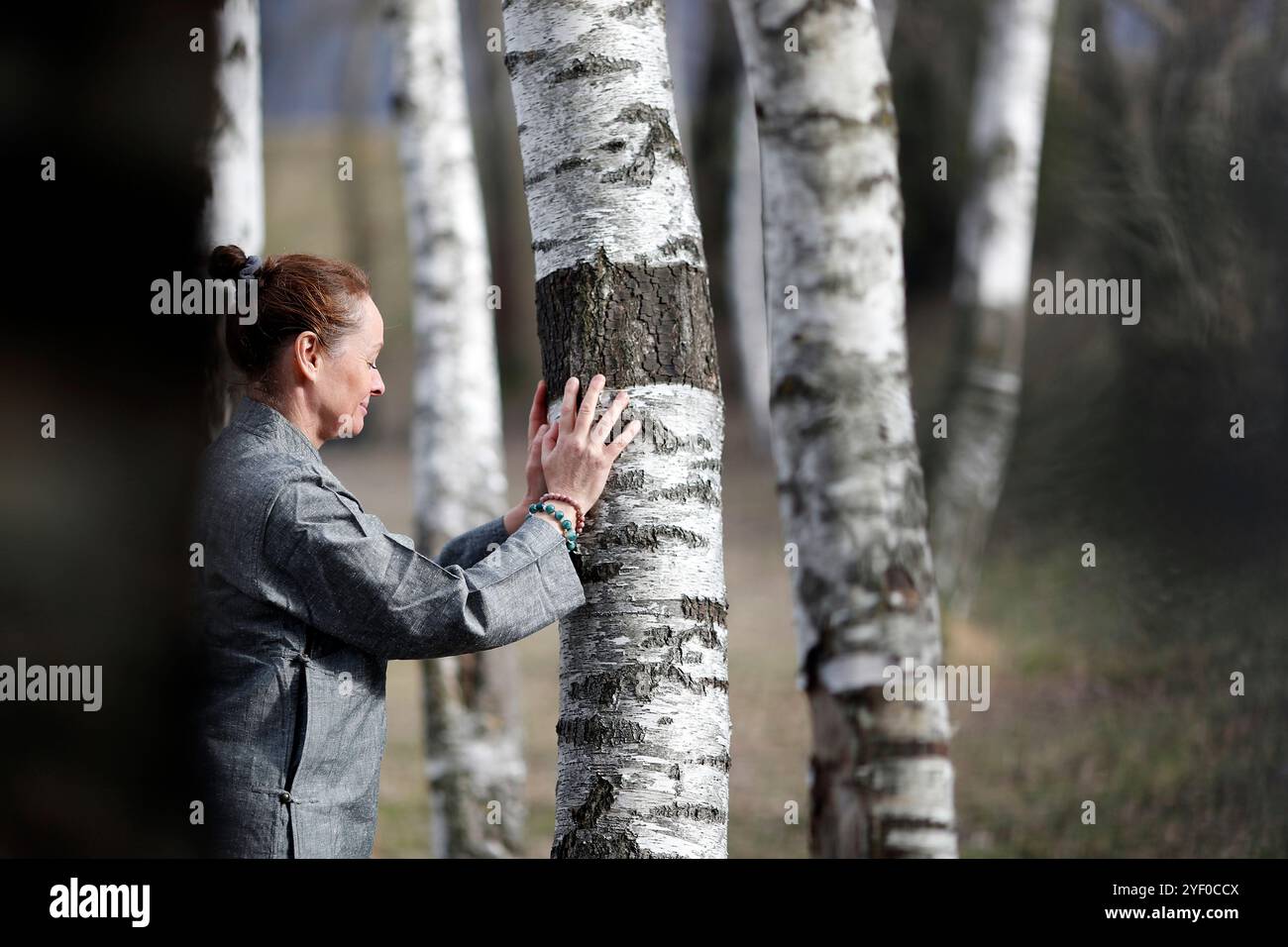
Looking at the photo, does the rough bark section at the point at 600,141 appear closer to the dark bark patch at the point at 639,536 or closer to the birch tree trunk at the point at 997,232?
the dark bark patch at the point at 639,536

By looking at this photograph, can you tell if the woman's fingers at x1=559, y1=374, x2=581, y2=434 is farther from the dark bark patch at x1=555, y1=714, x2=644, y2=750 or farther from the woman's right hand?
the dark bark patch at x1=555, y1=714, x2=644, y2=750

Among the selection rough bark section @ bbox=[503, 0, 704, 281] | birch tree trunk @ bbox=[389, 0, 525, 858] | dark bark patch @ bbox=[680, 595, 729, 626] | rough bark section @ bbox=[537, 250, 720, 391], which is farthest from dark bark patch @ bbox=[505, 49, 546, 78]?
birch tree trunk @ bbox=[389, 0, 525, 858]

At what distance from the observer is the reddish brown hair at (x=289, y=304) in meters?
2.12

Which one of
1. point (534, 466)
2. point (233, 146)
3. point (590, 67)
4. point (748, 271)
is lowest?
point (534, 466)

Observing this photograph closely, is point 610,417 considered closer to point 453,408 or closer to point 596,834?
point 596,834

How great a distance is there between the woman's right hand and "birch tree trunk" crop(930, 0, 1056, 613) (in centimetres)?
596

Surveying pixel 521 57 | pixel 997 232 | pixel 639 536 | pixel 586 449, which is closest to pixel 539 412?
pixel 586 449

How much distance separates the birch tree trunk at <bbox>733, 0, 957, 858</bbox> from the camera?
3742 millimetres

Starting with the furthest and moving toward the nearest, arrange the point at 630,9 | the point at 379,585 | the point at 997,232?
the point at 997,232 → the point at 630,9 → the point at 379,585

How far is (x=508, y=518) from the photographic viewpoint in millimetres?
2377

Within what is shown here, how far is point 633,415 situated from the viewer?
7.27 ft

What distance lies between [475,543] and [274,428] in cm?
51

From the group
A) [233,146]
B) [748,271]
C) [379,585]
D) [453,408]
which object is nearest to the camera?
[379,585]
